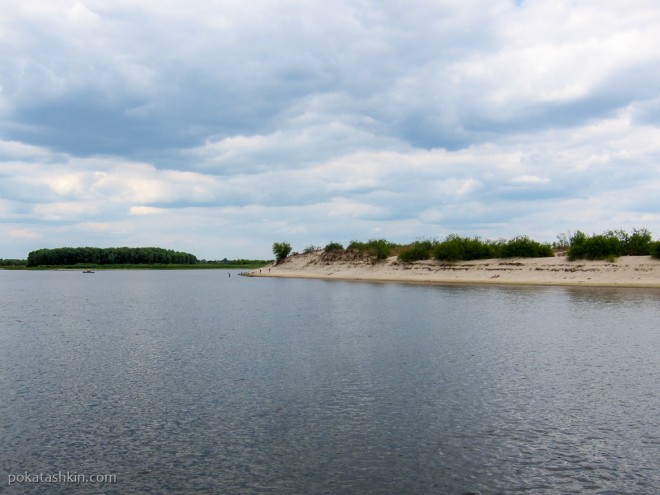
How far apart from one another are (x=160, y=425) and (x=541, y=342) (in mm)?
27452

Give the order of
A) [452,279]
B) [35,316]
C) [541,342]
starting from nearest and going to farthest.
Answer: [541,342] < [35,316] < [452,279]

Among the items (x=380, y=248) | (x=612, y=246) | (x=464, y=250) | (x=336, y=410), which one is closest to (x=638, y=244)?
(x=612, y=246)

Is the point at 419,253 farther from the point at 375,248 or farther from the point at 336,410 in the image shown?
the point at 336,410

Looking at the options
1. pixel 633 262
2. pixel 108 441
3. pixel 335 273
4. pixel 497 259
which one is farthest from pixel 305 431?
pixel 335 273

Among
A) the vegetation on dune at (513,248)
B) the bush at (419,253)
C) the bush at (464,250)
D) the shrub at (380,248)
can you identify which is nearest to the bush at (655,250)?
the vegetation on dune at (513,248)

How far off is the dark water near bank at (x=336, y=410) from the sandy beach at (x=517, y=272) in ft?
252

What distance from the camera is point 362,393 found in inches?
898

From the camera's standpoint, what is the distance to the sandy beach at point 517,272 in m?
109

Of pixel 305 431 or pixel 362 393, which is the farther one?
pixel 362 393

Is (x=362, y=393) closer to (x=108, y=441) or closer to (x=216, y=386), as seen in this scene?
(x=216, y=386)

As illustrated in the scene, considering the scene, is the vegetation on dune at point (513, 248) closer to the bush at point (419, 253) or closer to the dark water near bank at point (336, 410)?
the bush at point (419, 253)

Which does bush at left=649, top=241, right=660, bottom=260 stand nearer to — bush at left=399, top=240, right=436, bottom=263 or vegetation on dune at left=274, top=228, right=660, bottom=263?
vegetation on dune at left=274, top=228, right=660, bottom=263

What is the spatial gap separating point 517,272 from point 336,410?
117 meters

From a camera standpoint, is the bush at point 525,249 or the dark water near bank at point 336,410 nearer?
the dark water near bank at point 336,410
